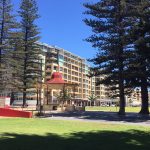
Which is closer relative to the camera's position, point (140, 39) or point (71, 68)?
point (140, 39)

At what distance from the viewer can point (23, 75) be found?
61219mm

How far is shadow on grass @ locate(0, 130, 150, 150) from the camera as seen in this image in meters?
12.0

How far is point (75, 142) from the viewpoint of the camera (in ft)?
43.2

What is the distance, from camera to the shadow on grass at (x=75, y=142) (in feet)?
39.4

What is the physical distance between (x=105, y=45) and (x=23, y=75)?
95.4 ft

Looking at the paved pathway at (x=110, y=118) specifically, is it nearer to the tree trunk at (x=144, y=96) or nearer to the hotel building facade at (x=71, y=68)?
the tree trunk at (x=144, y=96)


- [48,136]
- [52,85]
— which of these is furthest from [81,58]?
[48,136]

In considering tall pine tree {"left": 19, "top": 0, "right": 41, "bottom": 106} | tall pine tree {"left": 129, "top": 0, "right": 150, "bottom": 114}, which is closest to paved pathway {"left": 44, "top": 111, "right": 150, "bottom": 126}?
tall pine tree {"left": 129, "top": 0, "right": 150, "bottom": 114}

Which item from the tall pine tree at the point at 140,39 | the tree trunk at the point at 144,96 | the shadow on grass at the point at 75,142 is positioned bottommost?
the shadow on grass at the point at 75,142

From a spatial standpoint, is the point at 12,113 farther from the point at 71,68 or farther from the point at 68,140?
the point at 71,68

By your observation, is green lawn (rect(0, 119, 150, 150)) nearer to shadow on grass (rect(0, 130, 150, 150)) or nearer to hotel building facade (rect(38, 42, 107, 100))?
shadow on grass (rect(0, 130, 150, 150))

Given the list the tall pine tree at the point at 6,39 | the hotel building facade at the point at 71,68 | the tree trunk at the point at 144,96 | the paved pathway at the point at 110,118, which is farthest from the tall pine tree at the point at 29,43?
the hotel building facade at the point at 71,68

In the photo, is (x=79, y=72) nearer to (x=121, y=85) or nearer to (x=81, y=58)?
(x=81, y=58)

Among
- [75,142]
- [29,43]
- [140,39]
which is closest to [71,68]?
[29,43]
